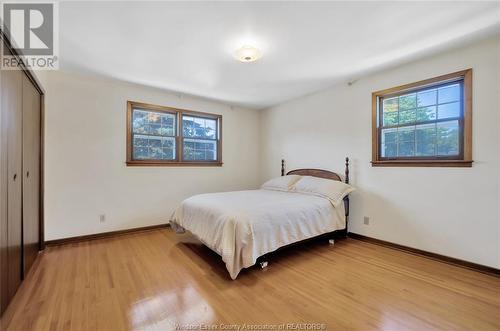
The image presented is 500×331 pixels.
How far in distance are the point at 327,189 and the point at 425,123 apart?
1.46 m

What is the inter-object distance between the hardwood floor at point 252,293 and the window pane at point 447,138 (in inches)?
51.0

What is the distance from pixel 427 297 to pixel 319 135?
2673mm

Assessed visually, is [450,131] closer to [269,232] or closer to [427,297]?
[427,297]

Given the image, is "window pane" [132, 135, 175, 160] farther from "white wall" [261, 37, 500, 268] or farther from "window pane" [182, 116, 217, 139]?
"white wall" [261, 37, 500, 268]

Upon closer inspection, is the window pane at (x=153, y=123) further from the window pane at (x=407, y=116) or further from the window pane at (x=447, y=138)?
the window pane at (x=447, y=138)

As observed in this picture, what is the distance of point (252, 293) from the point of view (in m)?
1.94

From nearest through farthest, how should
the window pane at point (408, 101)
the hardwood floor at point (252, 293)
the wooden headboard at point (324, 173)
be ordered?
the hardwood floor at point (252, 293) < the window pane at point (408, 101) < the wooden headboard at point (324, 173)

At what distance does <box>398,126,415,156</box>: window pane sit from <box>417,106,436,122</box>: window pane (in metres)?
0.15

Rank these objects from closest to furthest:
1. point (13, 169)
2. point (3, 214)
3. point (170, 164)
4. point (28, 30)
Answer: point (3, 214)
point (13, 169)
point (28, 30)
point (170, 164)

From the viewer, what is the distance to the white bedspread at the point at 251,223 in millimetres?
2189

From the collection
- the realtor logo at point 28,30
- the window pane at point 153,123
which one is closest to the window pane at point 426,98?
the window pane at point 153,123

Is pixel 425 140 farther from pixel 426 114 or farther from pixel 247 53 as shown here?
pixel 247 53

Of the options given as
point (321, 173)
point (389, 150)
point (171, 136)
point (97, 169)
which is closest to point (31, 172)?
point (97, 169)

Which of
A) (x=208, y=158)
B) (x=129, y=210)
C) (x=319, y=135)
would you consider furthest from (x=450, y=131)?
(x=129, y=210)
